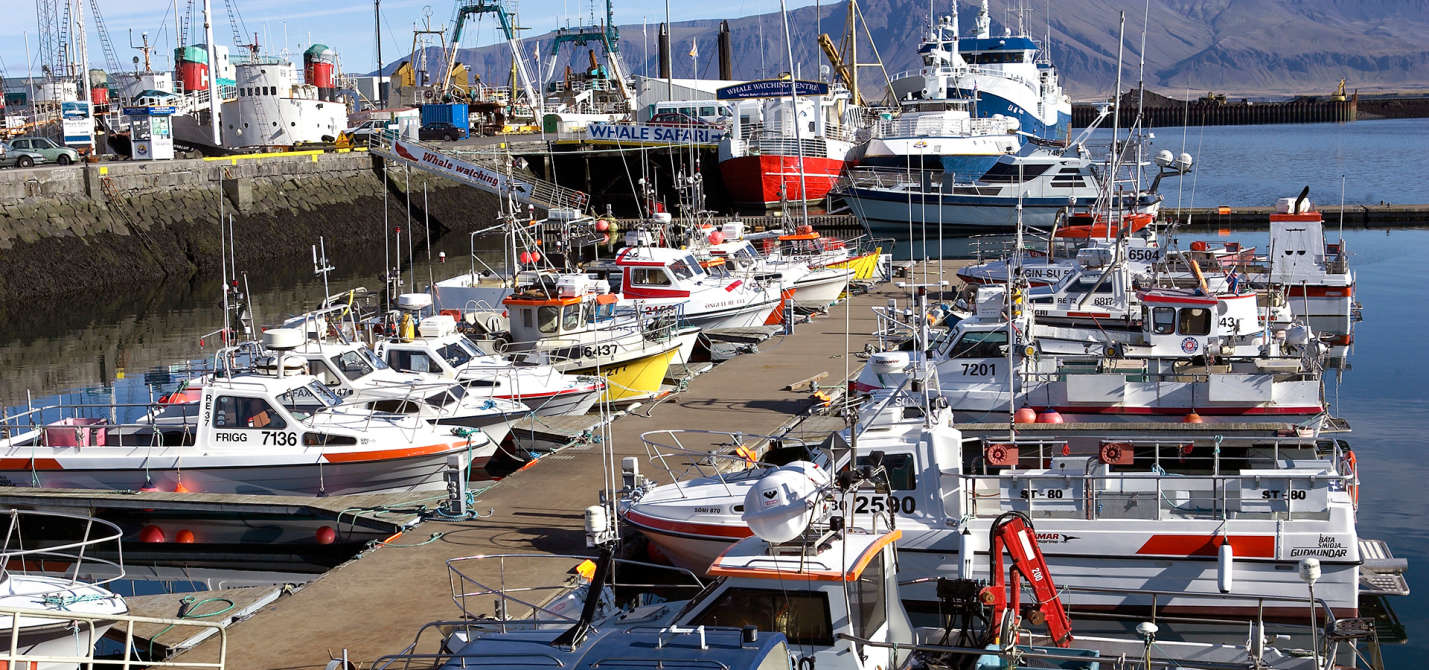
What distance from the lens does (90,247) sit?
41.8m

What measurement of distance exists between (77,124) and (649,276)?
37178 millimetres

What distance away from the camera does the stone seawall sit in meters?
40.5

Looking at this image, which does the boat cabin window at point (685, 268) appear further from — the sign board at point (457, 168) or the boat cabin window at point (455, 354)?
the sign board at point (457, 168)

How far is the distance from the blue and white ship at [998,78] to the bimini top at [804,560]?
185ft

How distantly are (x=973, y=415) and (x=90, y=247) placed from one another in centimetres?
3209

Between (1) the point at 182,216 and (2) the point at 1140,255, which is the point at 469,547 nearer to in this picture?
(2) the point at 1140,255

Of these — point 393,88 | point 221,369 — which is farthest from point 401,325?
point 393,88

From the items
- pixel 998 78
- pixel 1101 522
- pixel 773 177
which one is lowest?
pixel 1101 522

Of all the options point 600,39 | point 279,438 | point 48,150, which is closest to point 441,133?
point 600,39

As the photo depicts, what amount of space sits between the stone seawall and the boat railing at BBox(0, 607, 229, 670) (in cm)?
3001

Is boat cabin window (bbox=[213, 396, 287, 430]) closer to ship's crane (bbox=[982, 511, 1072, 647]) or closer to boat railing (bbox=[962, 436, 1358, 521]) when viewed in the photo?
boat railing (bbox=[962, 436, 1358, 521])

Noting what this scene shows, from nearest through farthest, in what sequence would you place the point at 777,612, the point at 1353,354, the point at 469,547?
the point at 777,612 → the point at 469,547 → the point at 1353,354

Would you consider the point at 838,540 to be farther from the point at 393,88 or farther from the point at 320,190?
the point at 393,88

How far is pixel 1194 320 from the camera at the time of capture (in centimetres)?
1945
